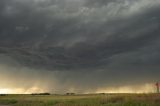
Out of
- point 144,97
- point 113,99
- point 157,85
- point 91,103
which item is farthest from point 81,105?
point 157,85

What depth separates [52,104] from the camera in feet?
179

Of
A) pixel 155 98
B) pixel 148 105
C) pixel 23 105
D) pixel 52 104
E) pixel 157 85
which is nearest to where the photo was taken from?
pixel 148 105

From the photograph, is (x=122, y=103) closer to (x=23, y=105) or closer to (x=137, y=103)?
(x=137, y=103)

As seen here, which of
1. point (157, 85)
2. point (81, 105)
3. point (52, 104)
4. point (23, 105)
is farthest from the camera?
point (23, 105)

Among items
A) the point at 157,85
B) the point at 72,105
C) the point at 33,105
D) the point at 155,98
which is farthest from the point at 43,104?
the point at 155,98

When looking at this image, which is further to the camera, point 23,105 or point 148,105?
point 23,105

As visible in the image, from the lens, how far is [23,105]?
198ft

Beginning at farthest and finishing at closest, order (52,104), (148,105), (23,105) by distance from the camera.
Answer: (23,105) → (52,104) → (148,105)

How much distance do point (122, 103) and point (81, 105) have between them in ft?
20.9

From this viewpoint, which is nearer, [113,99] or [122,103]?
[122,103]

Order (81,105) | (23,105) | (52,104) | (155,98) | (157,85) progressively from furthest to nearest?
1. (23,105)
2. (52,104)
3. (157,85)
4. (81,105)
5. (155,98)

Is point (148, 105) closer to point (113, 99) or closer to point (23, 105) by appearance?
point (113, 99)

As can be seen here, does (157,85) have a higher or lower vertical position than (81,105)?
higher

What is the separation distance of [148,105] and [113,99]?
10.3m
